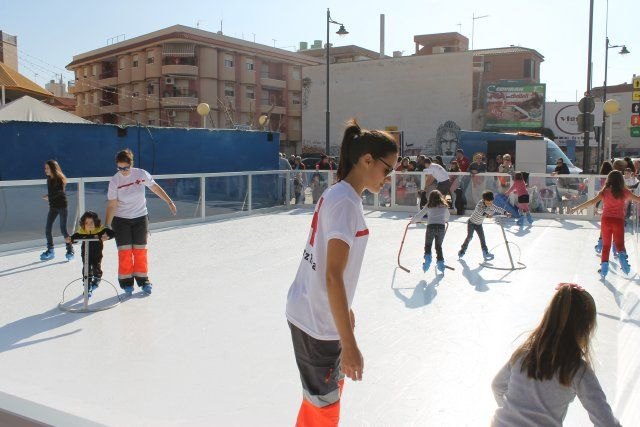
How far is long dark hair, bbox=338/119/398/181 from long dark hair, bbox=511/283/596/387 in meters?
0.85

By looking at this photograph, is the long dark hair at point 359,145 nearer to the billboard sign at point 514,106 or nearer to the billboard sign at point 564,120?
the billboard sign at point 514,106

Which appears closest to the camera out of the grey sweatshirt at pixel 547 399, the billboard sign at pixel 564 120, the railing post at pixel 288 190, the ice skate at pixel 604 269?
the grey sweatshirt at pixel 547 399

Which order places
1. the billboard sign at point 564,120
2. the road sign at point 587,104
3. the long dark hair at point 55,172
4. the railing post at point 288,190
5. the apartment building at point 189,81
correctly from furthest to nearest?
the apartment building at point 189,81 < the billboard sign at point 564,120 < the railing post at point 288,190 < the road sign at point 587,104 < the long dark hair at point 55,172

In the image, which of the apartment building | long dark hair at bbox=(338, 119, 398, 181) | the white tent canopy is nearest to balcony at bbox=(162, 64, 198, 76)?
the apartment building

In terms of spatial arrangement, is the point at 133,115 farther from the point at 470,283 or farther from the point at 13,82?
the point at 470,283

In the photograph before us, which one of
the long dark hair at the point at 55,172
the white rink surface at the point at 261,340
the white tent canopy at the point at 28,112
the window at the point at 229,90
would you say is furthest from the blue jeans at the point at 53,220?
the window at the point at 229,90

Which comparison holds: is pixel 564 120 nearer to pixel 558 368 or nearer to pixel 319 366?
pixel 558 368

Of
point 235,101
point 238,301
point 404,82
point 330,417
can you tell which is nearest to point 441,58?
point 404,82

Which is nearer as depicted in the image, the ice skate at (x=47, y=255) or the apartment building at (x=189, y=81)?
the ice skate at (x=47, y=255)

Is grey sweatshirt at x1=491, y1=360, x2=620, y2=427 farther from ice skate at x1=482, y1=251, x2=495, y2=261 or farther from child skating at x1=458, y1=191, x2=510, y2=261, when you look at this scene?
ice skate at x1=482, y1=251, x2=495, y2=261

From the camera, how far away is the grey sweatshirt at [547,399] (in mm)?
2150

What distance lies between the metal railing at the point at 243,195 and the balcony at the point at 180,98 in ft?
108

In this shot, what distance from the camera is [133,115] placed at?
51781 mm

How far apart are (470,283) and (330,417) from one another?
530 centimetres
